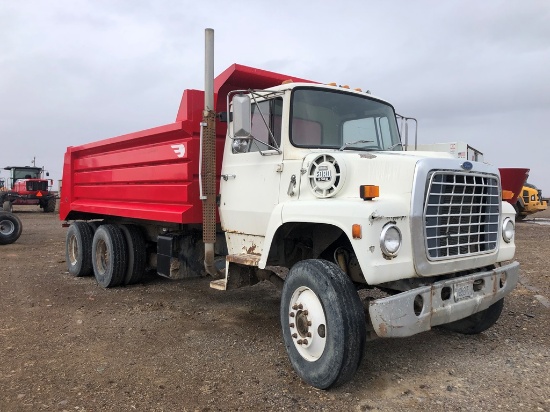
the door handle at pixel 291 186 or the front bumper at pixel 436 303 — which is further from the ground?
the door handle at pixel 291 186

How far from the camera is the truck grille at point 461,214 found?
3.39 m

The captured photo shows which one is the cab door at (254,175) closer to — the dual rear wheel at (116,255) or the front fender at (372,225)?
the front fender at (372,225)

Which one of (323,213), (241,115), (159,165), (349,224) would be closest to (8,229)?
(159,165)

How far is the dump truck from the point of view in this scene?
323cm

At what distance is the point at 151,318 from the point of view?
5.33 meters

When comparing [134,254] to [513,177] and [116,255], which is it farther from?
[513,177]

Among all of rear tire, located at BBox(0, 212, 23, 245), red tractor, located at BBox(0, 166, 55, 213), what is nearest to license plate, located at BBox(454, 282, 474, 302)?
rear tire, located at BBox(0, 212, 23, 245)

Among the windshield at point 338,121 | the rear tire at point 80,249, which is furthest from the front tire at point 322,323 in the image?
the rear tire at point 80,249

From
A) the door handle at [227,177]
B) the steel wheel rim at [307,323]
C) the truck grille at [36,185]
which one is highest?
the truck grille at [36,185]

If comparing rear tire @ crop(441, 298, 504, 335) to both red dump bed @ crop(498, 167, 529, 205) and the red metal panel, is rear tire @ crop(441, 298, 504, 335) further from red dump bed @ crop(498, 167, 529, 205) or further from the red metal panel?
red dump bed @ crop(498, 167, 529, 205)

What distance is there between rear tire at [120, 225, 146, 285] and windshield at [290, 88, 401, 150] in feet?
12.3

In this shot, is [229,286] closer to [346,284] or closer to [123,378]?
[123,378]

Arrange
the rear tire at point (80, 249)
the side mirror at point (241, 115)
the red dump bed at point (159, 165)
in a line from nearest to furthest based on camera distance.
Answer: the side mirror at point (241, 115), the red dump bed at point (159, 165), the rear tire at point (80, 249)

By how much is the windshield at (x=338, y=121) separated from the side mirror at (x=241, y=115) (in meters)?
0.42
